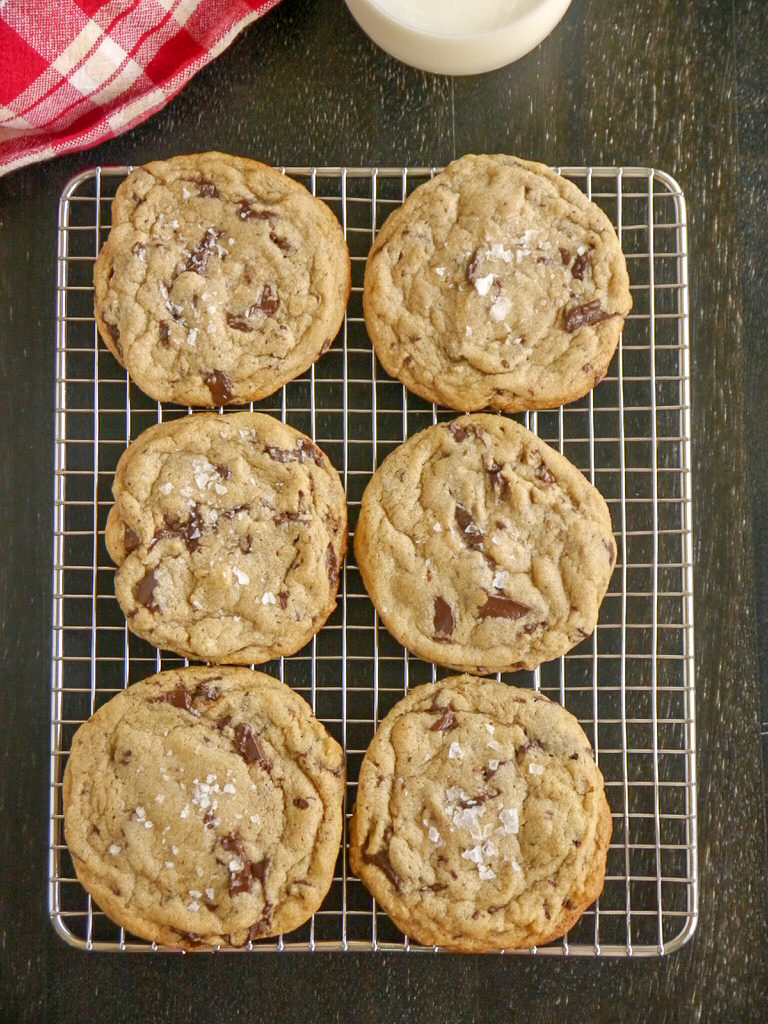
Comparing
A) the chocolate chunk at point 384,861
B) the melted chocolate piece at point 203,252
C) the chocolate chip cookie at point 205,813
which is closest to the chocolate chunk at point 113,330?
the melted chocolate piece at point 203,252

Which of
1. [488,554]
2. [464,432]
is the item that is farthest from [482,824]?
[464,432]

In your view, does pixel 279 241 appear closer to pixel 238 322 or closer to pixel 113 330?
pixel 238 322

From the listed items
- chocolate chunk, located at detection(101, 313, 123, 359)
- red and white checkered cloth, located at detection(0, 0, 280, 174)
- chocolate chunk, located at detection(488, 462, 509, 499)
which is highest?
red and white checkered cloth, located at detection(0, 0, 280, 174)

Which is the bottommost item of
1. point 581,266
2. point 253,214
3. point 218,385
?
point 218,385

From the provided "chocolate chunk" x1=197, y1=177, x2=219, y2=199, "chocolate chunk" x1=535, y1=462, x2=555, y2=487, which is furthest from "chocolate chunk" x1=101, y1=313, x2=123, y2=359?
"chocolate chunk" x1=535, y1=462, x2=555, y2=487

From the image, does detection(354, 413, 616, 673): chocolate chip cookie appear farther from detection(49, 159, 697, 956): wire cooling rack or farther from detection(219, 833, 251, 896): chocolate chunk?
detection(219, 833, 251, 896): chocolate chunk

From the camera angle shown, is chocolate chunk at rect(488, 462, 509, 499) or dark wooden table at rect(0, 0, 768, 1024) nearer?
chocolate chunk at rect(488, 462, 509, 499)

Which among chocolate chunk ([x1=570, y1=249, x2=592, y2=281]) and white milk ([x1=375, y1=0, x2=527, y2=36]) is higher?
white milk ([x1=375, y1=0, x2=527, y2=36])
